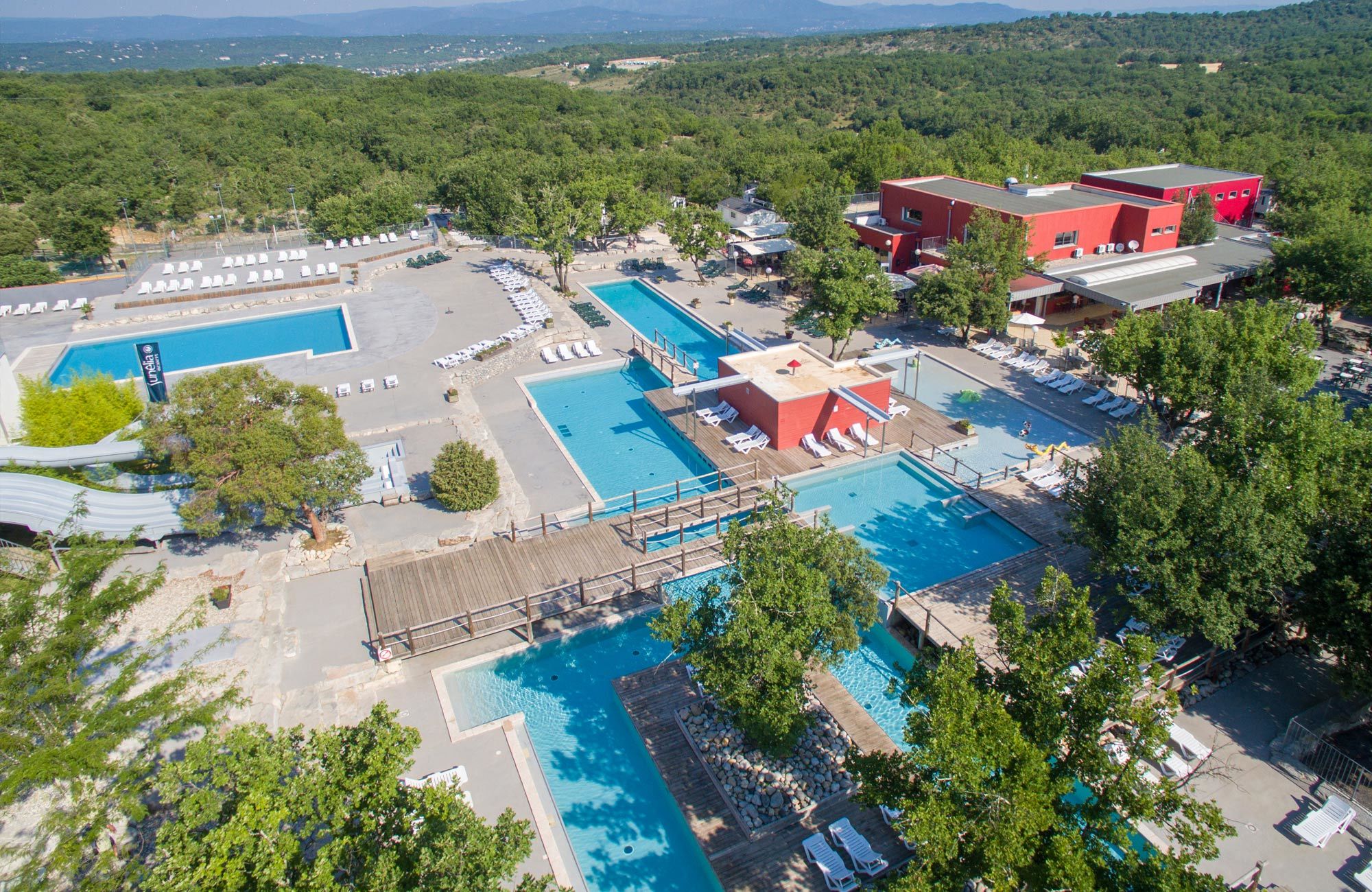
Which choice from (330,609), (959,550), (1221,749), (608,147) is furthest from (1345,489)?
(608,147)

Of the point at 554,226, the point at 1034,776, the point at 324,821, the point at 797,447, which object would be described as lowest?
the point at 797,447

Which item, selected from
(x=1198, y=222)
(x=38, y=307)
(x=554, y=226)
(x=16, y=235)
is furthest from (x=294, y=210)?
(x=1198, y=222)

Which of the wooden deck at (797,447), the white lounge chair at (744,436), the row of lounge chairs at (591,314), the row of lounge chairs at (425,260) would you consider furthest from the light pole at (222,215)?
the white lounge chair at (744,436)

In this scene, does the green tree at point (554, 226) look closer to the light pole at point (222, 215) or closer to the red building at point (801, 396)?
the red building at point (801, 396)

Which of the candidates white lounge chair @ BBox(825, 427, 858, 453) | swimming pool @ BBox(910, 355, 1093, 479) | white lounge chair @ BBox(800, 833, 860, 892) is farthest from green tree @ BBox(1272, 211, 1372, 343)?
white lounge chair @ BBox(800, 833, 860, 892)

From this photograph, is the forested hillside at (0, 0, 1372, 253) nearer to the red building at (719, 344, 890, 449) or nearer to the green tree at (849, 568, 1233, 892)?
the red building at (719, 344, 890, 449)

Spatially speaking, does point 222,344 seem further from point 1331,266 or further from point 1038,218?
point 1331,266
